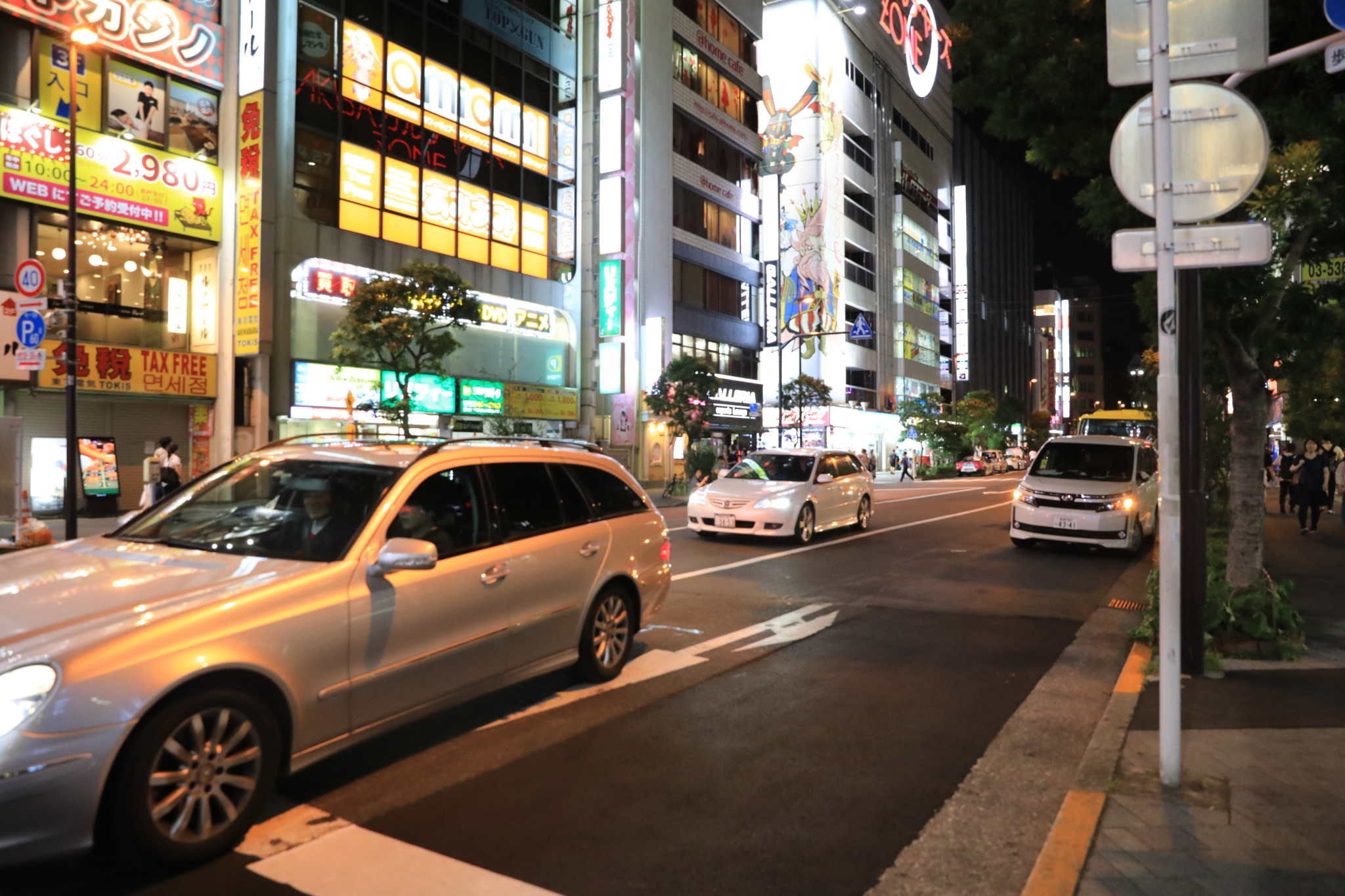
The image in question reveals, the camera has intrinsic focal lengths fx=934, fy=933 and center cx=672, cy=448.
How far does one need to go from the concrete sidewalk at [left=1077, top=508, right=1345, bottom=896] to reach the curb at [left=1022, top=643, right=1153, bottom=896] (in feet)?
0.15

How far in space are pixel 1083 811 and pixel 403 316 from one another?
19.9 metres

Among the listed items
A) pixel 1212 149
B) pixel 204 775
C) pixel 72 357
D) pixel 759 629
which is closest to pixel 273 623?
pixel 204 775

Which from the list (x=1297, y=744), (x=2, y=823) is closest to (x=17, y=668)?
(x=2, y=823)

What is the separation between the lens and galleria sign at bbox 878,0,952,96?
71.5m

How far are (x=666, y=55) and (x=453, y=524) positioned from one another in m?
38.0

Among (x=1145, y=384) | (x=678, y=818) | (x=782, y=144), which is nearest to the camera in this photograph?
(x=678, y=818)

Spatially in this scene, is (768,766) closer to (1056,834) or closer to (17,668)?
(1056,834)

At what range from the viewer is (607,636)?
20.6 feet

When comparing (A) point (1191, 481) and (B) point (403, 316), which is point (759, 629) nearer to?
(A) point (1191, 481)

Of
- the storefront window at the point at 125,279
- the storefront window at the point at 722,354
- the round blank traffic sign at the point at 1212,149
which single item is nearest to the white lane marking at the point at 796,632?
the round blank traffic sign at the point at 1212,149

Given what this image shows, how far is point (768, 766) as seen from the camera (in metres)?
4.81

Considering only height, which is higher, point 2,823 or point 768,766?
point 2,823

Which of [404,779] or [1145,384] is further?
[1145,384]

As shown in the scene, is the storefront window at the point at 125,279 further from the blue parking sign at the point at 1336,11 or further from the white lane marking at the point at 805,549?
the blue parking sign at the point at 1336,11
